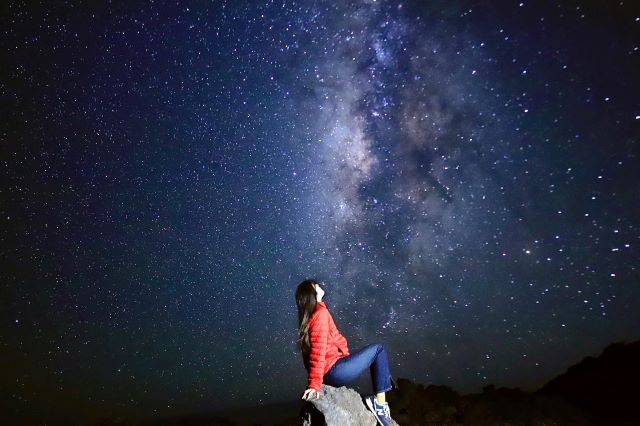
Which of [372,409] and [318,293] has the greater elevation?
[318,293]

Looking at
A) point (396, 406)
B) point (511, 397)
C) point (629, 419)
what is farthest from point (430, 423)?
point (629, 419)

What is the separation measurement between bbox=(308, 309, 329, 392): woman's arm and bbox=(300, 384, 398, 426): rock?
200mm

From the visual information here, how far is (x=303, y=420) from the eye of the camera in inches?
158

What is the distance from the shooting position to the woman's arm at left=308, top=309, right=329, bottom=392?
379 centimetres

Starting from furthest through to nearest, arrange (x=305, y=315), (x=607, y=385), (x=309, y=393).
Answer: (x=607, y=385)
(x=305, y=315)
(x=309, y=393)

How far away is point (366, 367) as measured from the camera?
395 cm

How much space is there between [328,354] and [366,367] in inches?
15.5

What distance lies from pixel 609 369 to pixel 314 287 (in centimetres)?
1813

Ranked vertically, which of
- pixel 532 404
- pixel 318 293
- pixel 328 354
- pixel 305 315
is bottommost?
pixel 532 404

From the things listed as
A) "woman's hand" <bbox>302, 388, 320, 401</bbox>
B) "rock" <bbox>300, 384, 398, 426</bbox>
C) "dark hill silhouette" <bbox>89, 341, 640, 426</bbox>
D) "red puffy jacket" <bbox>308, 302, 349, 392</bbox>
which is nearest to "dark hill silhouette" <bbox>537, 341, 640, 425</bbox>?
"dark hill silhouette" <bbox>89, 341, 640, 426</bbox>

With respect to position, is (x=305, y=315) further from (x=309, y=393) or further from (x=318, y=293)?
(x=309, y=393)

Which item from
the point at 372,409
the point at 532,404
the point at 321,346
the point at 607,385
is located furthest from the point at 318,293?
the point at 607,385

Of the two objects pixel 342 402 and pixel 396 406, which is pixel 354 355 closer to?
pixel 342 402

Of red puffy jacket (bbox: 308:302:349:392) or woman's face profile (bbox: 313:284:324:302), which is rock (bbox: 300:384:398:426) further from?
woman's face profile (bbox: 313:284:324:302)
